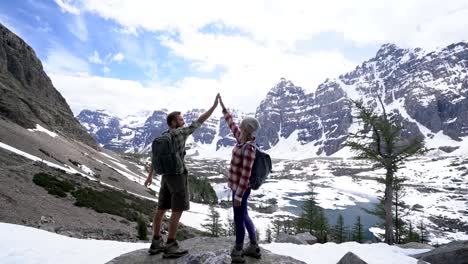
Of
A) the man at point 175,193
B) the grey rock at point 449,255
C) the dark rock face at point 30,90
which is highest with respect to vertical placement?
the dark rock face at point 30,90

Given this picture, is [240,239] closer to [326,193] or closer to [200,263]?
[200,263]

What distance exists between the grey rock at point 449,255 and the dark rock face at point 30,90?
70.3 metres

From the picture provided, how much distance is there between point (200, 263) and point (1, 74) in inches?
3711

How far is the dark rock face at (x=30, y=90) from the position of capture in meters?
77.1

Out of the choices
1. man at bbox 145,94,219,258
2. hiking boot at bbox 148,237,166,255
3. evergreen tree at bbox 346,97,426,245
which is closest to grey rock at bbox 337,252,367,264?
man at bbox 145,94,219,258

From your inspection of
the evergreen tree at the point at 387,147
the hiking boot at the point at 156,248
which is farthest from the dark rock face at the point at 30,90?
the hiking boot at the point at 156,248

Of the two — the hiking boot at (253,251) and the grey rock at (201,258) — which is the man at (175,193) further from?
the hiking boot at (253,251)

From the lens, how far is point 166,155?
723 cm

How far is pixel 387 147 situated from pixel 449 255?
9.68 meters

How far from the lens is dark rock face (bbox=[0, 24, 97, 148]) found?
77050mm

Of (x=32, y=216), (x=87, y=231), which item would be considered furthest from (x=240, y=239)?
(x=32, y=216)

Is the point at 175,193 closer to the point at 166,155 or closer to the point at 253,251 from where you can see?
the point at 166,155

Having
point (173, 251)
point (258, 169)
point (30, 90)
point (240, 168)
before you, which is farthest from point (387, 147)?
point (30, 90)

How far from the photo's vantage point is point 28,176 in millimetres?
33438
